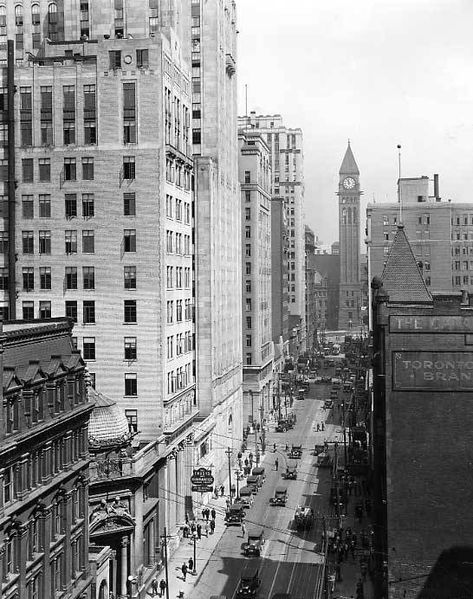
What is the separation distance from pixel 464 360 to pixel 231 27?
74439mm

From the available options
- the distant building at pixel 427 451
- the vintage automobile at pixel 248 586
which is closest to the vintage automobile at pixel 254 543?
the vintage automobile at pixel 248 586

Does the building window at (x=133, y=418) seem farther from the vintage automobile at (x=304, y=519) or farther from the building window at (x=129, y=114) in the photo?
the building window at (x=129, y=114)

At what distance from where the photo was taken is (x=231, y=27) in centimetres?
11694

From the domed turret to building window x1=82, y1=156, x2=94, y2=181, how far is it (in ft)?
66.4

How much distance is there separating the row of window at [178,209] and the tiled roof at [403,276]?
75.1 feet

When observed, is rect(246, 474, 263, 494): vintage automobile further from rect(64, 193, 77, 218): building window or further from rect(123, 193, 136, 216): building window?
rect(64, 193, 77, 218): building window

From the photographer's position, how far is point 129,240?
81.1 m

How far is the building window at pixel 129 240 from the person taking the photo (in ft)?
266

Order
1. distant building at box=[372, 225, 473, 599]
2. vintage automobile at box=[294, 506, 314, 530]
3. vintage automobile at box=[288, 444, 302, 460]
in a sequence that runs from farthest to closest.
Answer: vintage automobile at box=[288, 444, 302, 460]
vintage automobile at box=[294, 506, 314, 530]
distant building at box=[372, 225, 473, 599]

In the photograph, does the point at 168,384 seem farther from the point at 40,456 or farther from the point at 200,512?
the point at 40,456

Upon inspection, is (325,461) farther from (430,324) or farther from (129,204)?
(430,324)

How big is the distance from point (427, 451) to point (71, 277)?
127ft

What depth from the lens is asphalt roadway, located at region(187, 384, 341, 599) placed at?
230ft

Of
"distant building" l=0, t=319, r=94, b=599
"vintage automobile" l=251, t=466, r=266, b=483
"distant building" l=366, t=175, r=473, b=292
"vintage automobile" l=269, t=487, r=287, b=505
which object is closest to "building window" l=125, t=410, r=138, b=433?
"distant building" l=0, t=319, r=94, b=599
